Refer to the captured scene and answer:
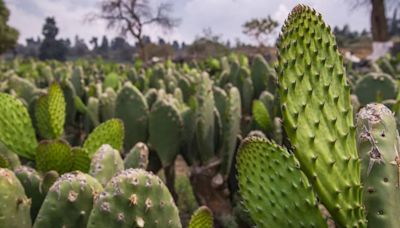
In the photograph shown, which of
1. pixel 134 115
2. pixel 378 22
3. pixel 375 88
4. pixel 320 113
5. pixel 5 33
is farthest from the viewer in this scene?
pixel 5 33

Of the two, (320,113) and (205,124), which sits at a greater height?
(320,113)

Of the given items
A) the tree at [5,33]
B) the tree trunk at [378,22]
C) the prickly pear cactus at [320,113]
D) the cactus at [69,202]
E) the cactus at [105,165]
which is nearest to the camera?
the prickly pear cactus at [320,113]

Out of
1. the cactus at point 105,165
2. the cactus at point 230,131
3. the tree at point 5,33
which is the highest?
the tree at point 5,33

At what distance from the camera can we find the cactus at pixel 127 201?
46.2 inches

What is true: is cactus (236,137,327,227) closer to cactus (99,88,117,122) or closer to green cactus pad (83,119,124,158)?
green cactus pad (83,119,124,158)

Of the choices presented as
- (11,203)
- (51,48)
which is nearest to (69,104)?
(11,203)

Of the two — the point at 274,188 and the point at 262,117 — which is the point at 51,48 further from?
the point at 274,188

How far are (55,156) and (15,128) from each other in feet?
1.24

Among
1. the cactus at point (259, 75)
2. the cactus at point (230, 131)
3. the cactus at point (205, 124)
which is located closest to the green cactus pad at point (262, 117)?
the cactus at point (230, 131)

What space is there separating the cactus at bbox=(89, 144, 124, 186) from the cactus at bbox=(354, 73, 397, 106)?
213 centimetres

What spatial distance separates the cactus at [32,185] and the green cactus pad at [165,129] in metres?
1.22

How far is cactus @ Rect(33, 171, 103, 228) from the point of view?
1.36 m

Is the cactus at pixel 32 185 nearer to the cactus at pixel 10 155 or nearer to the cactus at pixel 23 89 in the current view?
the cactus at pixel 10 155

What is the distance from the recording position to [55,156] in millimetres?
2006
